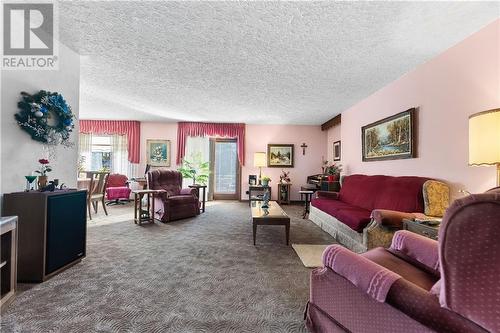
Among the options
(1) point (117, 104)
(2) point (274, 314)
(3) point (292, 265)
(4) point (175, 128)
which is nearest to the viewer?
(2) point (274, 314)

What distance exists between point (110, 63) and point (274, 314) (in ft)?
12.1

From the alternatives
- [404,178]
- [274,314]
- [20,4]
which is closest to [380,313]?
[274,314]


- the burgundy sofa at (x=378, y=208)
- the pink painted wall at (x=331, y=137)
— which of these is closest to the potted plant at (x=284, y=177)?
the pink painted wall at (x=331, y=137)

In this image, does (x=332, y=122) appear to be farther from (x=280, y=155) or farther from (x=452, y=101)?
(x=452, y=101)

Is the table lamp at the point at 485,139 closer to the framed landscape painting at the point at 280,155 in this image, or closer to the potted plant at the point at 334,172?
the potted plant at the point at 334,172

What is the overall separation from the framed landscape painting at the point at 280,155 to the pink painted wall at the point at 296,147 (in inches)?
5.4

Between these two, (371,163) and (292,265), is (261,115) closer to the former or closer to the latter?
(371,163)

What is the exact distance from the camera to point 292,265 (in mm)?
2715

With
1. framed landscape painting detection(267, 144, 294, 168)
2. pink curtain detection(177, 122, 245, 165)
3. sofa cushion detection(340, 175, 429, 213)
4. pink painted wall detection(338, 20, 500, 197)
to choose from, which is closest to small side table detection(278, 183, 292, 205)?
framed landscape painting detection(267, 144, 294, 168)

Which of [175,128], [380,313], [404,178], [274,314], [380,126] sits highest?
[175,128]

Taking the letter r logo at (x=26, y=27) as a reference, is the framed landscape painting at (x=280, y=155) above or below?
below

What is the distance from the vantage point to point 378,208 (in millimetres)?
3531

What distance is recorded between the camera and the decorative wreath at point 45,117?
2389 millimetres

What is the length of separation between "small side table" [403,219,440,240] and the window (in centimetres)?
778
